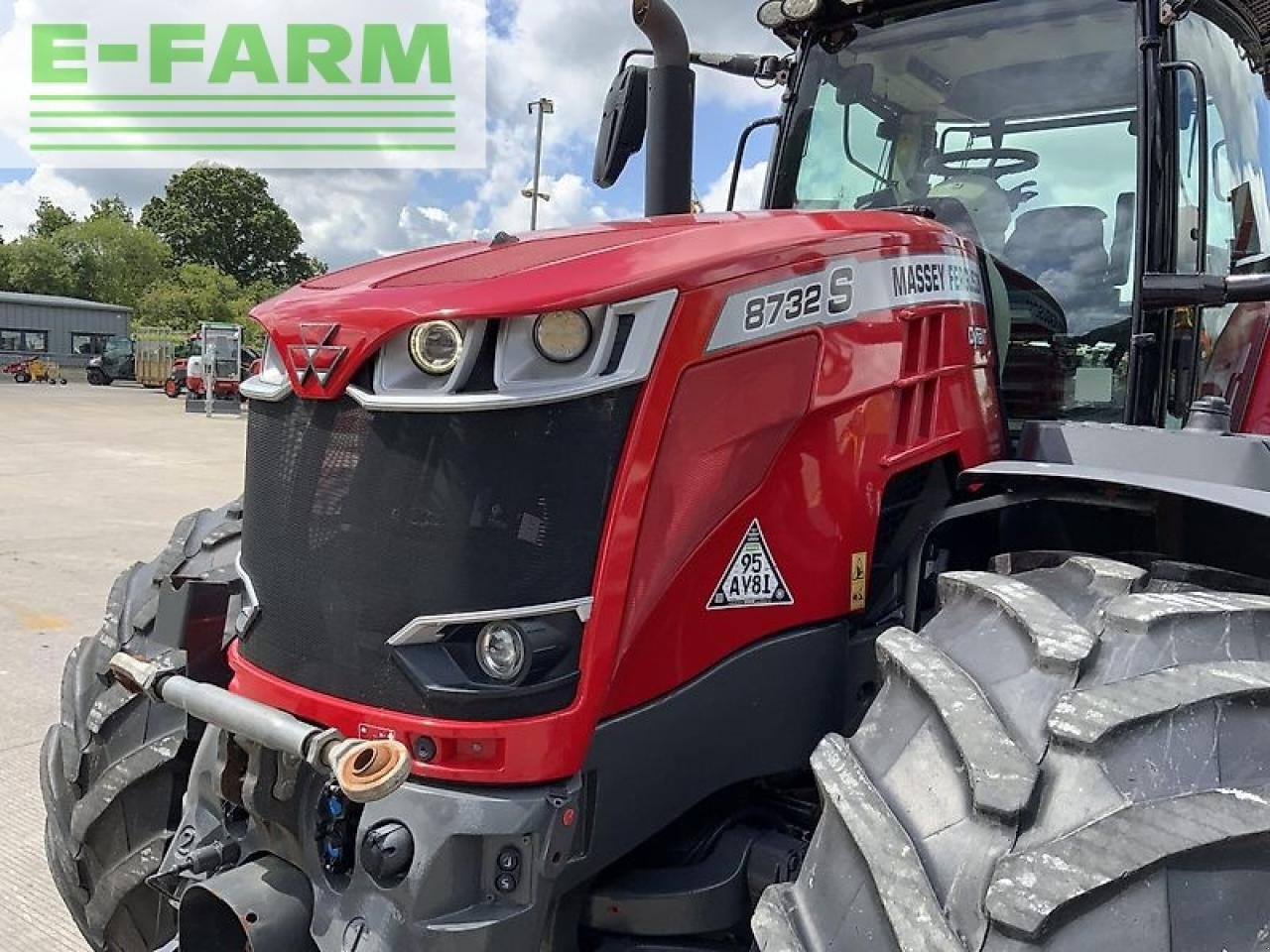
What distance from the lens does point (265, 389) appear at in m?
2.07

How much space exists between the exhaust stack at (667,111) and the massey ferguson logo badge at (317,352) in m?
0.97

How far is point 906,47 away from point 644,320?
156cm

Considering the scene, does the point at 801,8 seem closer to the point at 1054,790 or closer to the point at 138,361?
the point at 1054,790

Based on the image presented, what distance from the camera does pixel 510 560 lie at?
1810 mm

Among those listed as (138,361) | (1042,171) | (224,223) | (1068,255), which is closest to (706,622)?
(1068,255)

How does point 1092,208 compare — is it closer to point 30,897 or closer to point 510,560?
point 510,560

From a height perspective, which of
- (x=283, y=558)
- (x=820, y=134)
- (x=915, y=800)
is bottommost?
(x=915, y=800)

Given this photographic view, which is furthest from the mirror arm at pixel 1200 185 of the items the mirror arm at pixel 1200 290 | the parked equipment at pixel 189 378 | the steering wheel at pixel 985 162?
the parked equipment at pixel 189 378

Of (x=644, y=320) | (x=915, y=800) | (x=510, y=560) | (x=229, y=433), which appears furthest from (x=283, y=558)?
(x=229, y=433)

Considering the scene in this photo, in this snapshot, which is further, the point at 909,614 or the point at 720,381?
the point at 909,614

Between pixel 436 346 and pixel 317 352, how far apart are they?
0.24m

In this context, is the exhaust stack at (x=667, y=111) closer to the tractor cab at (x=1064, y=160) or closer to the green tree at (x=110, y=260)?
the tractor cab at (x=1064, y=160)

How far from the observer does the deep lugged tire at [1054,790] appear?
4.26ft

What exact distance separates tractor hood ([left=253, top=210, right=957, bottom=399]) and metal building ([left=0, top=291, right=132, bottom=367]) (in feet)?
166
